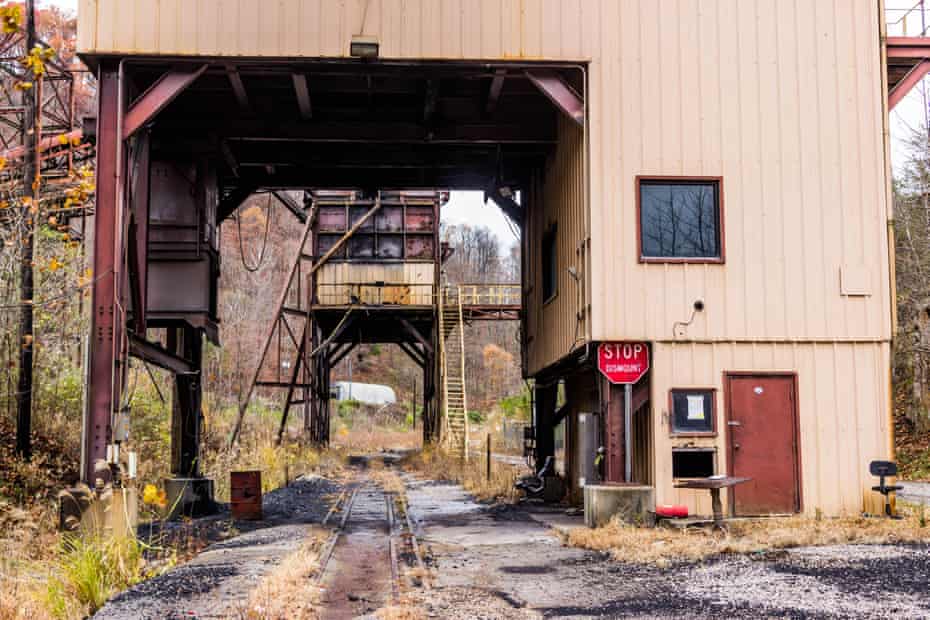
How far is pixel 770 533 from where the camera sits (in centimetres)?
1181

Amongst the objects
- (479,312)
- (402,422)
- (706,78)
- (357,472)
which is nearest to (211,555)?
(706,78)

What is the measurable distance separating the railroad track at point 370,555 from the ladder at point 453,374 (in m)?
11.5

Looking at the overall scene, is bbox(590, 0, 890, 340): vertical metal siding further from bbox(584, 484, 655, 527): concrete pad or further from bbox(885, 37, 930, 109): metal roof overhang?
bbox(584, 484, 655, 527): concrete pad

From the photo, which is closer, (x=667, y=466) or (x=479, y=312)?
(x=667, y=466)

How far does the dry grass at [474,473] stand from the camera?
810 inches

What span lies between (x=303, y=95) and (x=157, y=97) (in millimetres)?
2627

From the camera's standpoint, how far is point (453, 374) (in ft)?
119

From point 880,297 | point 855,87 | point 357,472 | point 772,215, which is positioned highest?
point 855,87

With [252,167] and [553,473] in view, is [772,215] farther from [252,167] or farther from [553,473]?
[252,167]

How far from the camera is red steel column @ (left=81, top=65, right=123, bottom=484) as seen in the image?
1305cm

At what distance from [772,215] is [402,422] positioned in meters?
55.3

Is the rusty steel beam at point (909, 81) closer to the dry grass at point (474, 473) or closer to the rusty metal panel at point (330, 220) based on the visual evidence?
the dry grass at point (474, 473)

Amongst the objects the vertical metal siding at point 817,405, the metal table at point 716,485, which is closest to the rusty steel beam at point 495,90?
the vertical metal siding at point 817,405

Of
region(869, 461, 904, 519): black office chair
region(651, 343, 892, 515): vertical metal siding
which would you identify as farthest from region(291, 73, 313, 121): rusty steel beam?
region(869, 461, 904, 519): black office chair
